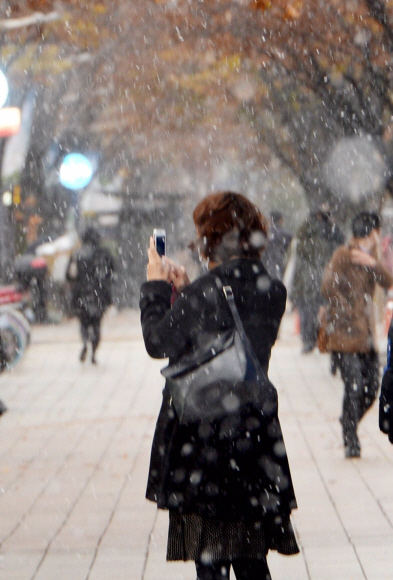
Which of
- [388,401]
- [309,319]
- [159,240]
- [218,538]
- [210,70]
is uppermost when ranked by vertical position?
[210,70]

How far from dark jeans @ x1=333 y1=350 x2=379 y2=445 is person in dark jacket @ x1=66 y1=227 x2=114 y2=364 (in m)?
7.56

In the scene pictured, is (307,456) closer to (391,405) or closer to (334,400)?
(334,400)

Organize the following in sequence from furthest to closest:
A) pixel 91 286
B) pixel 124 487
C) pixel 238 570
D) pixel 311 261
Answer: pixel 91 286, pixel 311 261, pixel 124 487, pixel 238 570

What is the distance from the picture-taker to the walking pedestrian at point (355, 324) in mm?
7574

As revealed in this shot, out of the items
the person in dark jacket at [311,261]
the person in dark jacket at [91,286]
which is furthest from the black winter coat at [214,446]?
the person in dark jacket at [91,286]

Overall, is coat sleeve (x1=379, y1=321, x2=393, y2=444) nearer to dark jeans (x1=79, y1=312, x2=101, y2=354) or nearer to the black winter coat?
the black winter coat

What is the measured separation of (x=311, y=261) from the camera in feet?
46.6

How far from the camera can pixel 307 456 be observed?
A: 25.4 feet

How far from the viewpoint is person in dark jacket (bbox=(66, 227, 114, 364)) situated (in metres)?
14.9

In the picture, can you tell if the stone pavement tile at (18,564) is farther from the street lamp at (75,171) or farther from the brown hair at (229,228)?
the street lamp at (75,171)

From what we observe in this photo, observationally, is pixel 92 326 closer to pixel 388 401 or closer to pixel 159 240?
pixel 159 240

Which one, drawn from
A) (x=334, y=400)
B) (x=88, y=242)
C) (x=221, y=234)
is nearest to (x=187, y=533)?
(x=221, y=234)

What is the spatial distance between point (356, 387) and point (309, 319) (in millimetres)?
7710

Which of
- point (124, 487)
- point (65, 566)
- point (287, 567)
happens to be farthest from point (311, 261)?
point (65, 566)
